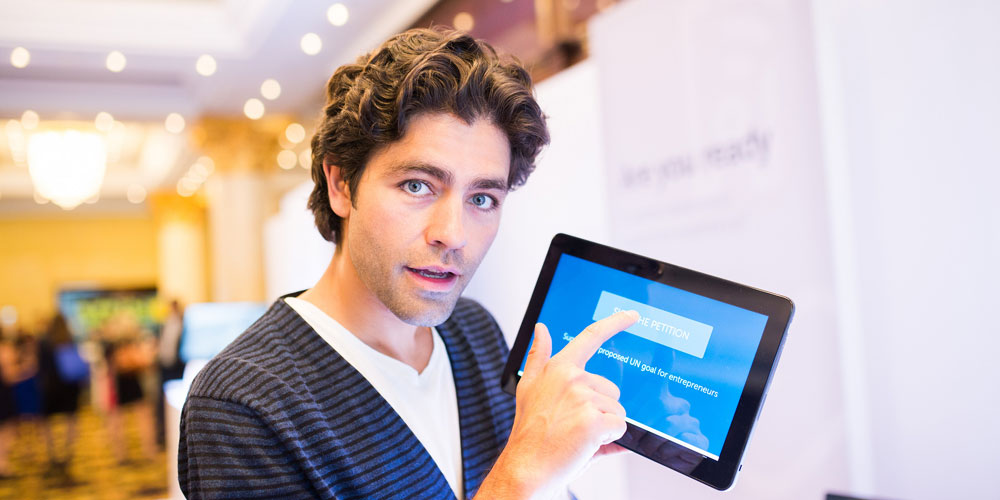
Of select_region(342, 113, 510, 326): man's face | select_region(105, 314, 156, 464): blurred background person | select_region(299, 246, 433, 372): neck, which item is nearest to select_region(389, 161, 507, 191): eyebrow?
select_region(342, 113, 510, 326): man's face

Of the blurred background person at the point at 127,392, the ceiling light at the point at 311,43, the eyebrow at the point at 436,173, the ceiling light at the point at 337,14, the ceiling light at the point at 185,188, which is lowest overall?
the blurred background person at the point at 127,392

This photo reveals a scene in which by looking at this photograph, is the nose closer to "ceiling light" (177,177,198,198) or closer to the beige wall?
"ceiling light" (177,177,198,198)

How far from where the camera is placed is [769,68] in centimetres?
159

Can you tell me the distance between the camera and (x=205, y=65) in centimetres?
620

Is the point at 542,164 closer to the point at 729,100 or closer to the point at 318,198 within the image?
the point at 729,100

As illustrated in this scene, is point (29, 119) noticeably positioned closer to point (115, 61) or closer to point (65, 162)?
point (65, 162)

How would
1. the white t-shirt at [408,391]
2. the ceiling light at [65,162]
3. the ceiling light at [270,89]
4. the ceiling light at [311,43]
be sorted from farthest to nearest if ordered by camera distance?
the ceiling light at [65,162] → the ceiling light at [270,89] → the ceiling light at [311,43] → the white t-shirt at [408,391]

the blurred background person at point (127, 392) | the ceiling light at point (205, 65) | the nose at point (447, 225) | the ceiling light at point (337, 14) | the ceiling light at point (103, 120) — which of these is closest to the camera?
the nose at point (447, 225)

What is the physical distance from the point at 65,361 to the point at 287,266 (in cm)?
Answer: 287

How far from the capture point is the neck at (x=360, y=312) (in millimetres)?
1266

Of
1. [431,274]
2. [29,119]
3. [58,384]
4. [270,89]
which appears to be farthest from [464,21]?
[29,119]

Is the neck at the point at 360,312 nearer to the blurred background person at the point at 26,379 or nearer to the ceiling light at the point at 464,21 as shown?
the ceiling light at the point at 464,21

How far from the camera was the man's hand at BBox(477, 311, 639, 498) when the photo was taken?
2.81 feet

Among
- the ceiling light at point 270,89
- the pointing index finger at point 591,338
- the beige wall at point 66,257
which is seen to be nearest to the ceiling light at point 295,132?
the ceiling light at point 270,89
